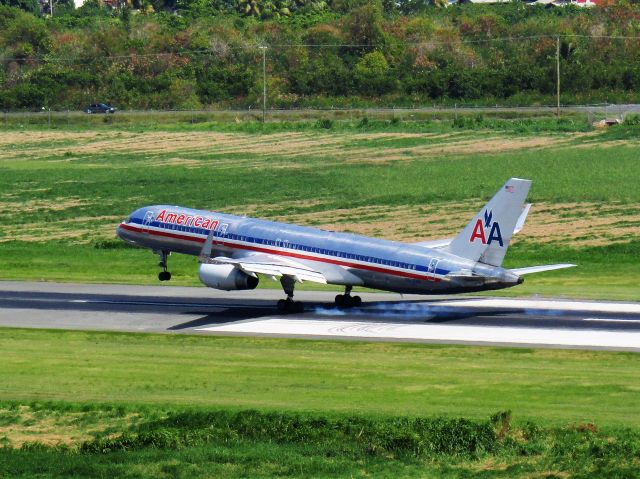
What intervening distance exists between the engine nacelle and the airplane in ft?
0.15

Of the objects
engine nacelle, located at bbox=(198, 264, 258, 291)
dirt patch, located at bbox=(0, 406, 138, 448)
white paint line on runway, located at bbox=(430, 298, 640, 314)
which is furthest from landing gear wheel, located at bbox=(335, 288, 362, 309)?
dirt patch, located at bbox=(0, 406, 138, 448)

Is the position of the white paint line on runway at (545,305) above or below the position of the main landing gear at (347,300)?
below

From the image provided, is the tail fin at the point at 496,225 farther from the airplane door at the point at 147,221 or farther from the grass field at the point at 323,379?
the airplane door at the point at 147,221

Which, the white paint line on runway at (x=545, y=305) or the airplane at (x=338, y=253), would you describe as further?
the white paint line on runway at (x=545, y=305)

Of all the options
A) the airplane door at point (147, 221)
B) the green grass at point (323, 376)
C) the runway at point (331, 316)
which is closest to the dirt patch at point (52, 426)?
the green grass at point (323, 376)

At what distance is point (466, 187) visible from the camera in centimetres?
11044

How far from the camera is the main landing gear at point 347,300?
66438 millimetres

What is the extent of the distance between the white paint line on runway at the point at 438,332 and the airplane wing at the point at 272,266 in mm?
2180

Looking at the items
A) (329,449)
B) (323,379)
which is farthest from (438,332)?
(329,449)

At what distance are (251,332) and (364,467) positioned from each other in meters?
23.8

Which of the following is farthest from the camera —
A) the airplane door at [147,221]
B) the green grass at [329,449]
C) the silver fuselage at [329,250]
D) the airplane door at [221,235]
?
the airplane door at [147,221]

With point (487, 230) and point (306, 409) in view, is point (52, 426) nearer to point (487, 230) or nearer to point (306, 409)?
point (306, 409)

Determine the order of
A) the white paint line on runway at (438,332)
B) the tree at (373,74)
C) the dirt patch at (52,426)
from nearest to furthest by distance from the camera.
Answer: the dirt patch at (52,426) → the white paint line on runway at (438,332) → the tree at (373,74)

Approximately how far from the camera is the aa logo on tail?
2301 inches
